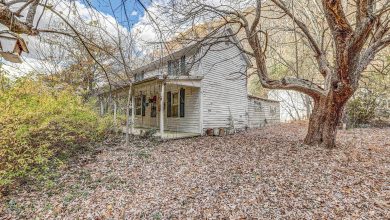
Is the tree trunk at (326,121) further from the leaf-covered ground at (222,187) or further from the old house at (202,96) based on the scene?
the old house at (202,96)

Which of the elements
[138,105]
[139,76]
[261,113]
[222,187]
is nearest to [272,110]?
[261,113]

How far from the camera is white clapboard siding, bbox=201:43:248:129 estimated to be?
1282 centimetres

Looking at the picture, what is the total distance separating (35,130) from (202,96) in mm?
7682

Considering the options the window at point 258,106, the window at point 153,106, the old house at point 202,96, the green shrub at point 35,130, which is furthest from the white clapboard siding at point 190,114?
the window at point 258,106

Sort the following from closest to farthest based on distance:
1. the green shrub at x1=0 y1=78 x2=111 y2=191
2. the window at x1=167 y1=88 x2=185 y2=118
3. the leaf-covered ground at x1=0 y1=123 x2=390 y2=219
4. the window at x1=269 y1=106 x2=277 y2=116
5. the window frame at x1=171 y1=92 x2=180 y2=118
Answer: the leaf-covered ground at x1=0 y1=123 x2=390 y2=219, the green shrub at x1=0 y1=78 x2=111 y2=191, the window at x1=167 y1=88 x2=185 y2=118, the window frame at x1=171 y1=92 x2=180 y2=118, the window at x1=269 y1=106 x2=277 y2=116

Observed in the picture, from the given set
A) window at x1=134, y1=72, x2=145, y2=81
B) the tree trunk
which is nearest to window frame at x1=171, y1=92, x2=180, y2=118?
window at x1=134, y1=72, x2=145, y2=81

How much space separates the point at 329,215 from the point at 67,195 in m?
5.10

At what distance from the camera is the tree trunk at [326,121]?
746 cm

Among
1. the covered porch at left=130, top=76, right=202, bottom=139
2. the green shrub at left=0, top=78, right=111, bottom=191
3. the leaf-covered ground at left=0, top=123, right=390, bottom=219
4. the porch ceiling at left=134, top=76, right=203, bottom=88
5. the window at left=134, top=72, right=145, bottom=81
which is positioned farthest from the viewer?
the window at left=134, top=72, right=145, bottom=81

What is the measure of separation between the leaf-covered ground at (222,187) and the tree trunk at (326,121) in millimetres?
469

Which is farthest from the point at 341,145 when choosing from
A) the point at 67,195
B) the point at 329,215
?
the point at 67,195

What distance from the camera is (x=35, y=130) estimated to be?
655 centimetres

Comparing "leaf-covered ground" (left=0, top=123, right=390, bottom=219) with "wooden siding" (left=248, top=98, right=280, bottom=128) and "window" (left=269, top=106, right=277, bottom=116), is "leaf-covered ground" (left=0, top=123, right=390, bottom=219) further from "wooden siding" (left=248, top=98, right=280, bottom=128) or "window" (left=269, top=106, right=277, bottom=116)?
"window" (left=269, top=106, right=277, bottom=116)

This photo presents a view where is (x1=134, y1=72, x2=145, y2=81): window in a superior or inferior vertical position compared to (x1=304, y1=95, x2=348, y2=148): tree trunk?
superior
